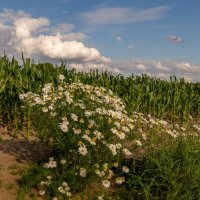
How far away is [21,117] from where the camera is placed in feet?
37.6

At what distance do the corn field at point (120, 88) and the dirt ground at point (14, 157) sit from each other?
90 cm

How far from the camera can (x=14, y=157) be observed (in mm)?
8508

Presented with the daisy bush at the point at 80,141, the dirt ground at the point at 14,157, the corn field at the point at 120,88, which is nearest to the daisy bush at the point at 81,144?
the daisy bush at the point at 80,141

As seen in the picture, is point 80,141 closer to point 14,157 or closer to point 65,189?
point 65,189

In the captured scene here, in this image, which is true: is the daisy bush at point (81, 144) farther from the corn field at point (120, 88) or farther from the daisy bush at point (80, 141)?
the corn field at point (120, 88)

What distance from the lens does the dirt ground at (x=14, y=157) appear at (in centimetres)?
712

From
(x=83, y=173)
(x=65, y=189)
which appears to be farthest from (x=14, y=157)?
(x=83, y=173)

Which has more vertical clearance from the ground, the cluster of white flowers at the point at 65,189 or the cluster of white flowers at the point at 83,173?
the cluster of white flowers at the point at 83,173

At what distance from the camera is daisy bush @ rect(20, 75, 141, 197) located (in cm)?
678

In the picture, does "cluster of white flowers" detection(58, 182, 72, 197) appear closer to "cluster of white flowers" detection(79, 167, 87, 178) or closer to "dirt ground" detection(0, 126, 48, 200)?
"cluster of white flowers" detection(79, 167, 87, 178)

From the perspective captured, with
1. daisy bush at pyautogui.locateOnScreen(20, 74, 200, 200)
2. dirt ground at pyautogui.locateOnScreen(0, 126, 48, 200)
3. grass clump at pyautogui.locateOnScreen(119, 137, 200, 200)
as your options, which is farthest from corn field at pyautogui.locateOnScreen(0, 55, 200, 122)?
grass clump at pyautogui.locateOnScreen(119, 137, 200, 200)

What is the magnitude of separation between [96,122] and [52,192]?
1439 mm

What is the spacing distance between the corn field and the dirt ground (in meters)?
0.90

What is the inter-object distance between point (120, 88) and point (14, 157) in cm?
633
